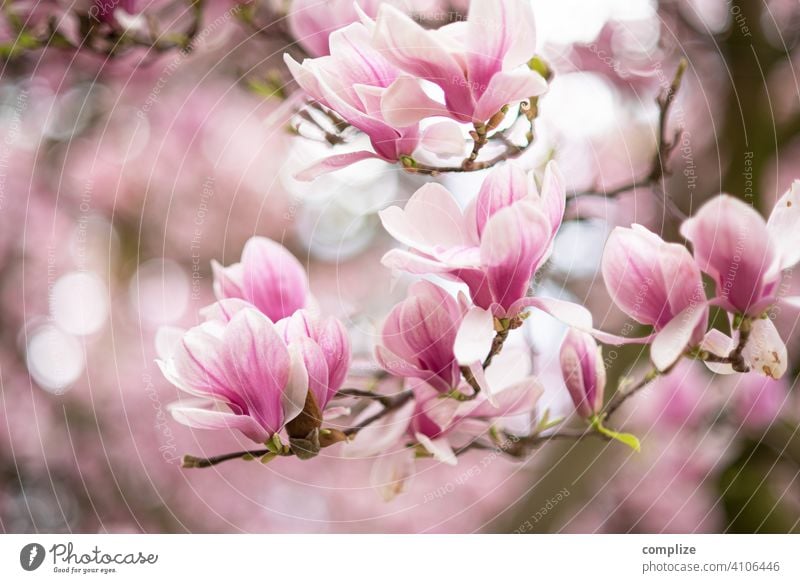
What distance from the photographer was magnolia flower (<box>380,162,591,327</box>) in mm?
396

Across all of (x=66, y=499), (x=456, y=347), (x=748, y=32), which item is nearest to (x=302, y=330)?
(x=456, y=347)

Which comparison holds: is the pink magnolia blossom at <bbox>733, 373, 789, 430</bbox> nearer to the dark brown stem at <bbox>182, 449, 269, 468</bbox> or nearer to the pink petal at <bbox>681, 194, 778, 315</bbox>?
the pink petal at <bbox>681, 194, 778, 315</bbox>

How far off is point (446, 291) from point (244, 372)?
131mm

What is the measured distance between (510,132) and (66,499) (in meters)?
0.50

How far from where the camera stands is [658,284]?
1.46 ft

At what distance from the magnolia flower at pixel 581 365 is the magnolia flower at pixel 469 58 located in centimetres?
17

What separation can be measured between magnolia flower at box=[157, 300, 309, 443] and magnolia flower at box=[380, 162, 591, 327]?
0.08 metres

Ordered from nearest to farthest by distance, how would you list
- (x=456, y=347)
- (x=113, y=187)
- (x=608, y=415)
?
(x=456, y=347)
(x=608, y=415)
(x=113, y=187)

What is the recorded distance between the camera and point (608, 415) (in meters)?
0.56

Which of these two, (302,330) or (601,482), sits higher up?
(302,330)

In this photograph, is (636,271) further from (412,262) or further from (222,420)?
(222,420)

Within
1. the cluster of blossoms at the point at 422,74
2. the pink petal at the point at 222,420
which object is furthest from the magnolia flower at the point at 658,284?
the pink petal at the point at 222,420

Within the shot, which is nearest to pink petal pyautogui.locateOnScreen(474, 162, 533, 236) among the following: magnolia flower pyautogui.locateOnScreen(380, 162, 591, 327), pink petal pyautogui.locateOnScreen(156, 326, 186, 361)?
magnolia flower pyautogui.locateOnScreen(380, 162, 591, 327)
